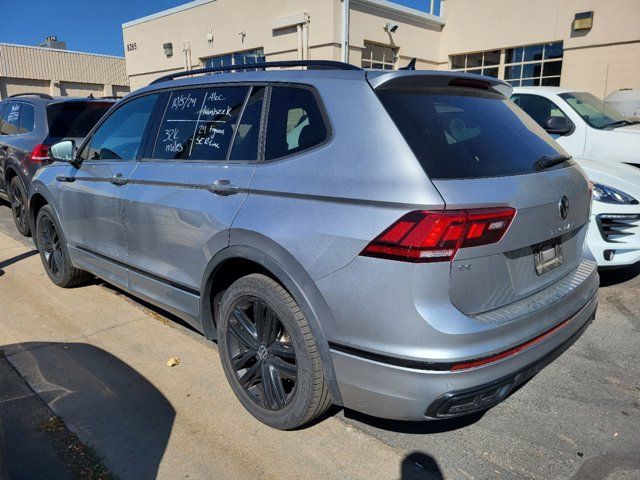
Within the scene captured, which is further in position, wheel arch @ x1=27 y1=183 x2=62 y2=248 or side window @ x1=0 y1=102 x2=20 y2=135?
side window @ x1=0 y1=102 x2=20 y2=135

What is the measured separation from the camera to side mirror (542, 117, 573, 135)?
5.68 meters

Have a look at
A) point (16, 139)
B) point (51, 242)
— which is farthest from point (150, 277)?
point (16, 139)

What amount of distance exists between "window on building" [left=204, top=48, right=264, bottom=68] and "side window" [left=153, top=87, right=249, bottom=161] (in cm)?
1272

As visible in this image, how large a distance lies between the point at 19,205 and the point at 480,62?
43.7 feet

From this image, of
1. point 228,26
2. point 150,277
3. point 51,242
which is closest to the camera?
point 150,277

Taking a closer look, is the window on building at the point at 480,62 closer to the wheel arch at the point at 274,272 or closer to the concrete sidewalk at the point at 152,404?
the concrete sidewalk at the point at 152,404

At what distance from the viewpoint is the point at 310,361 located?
2.38 metres

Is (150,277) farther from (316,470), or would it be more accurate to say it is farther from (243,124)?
(316,470)

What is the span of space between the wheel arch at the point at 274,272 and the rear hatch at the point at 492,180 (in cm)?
63

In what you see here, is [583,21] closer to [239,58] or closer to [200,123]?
[239,58]

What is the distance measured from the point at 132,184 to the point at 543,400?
2.97m

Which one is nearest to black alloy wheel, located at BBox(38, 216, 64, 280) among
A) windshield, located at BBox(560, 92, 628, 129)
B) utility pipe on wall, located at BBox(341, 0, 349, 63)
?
windshield, located at BBox(560, 92, 628, 129)

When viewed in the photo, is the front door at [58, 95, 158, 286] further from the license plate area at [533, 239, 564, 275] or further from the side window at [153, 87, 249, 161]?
the license plate area at [533, 239, 564, 275]

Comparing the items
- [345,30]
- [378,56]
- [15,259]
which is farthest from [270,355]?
[378,56]
